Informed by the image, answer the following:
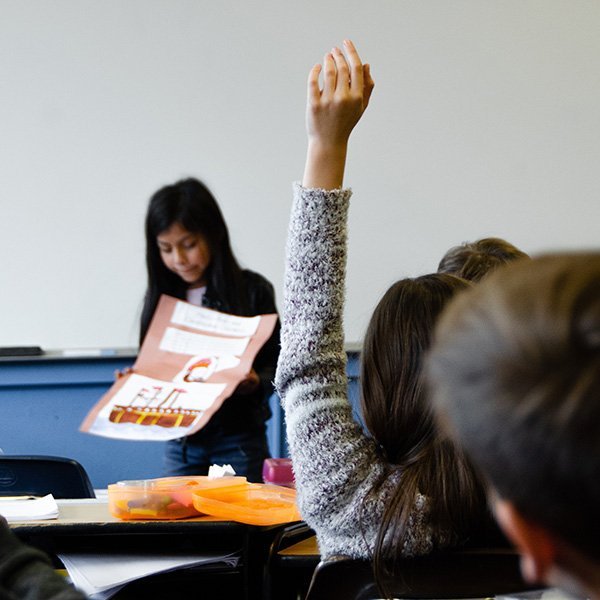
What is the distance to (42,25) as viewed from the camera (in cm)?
359

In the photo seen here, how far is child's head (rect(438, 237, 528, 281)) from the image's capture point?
73.1 inches

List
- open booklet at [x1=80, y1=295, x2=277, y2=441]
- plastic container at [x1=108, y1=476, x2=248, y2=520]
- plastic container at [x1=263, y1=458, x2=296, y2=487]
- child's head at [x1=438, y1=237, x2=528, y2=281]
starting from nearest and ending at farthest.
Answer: plastic container at [x1=108, y1=476, x2=248, y2=520]
child's head at [x1=438, y1=237, x2=528, y2=281]
plastic container at [x1=263, y1=458, x2=296, y2=487]
open booklet at [x1=80, y1=295, x2=277, y2=441]

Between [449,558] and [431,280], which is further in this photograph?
[431,280]

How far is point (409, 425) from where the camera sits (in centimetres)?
116

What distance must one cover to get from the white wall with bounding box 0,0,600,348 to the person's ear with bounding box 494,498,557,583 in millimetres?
2978

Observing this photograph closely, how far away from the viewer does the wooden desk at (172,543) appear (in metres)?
1.37

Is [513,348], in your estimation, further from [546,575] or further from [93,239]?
[93,239]

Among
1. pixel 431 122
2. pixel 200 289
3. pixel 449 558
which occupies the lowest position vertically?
pixel 449 558

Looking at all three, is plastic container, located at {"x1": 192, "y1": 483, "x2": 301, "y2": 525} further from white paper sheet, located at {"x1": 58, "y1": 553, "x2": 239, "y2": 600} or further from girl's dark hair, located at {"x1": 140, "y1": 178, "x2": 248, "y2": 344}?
girl's dark hair, located at {"x1": 140, "y1": 178, "x2": 248, "y2": 344}

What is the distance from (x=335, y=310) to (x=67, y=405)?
8.48 ft

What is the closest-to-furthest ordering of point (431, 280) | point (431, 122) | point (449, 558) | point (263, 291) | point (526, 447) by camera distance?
point (526, 447) < point (449, 558) < point (431, 280) < point (263, 291) < point (431, 122)

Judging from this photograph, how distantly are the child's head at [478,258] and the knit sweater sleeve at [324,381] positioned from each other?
73cm

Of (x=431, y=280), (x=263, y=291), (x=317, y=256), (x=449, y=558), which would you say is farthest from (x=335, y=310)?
(x=263, y=291)

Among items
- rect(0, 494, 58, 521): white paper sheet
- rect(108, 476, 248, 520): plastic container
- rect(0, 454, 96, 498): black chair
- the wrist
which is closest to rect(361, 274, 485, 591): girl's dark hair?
the wrist
